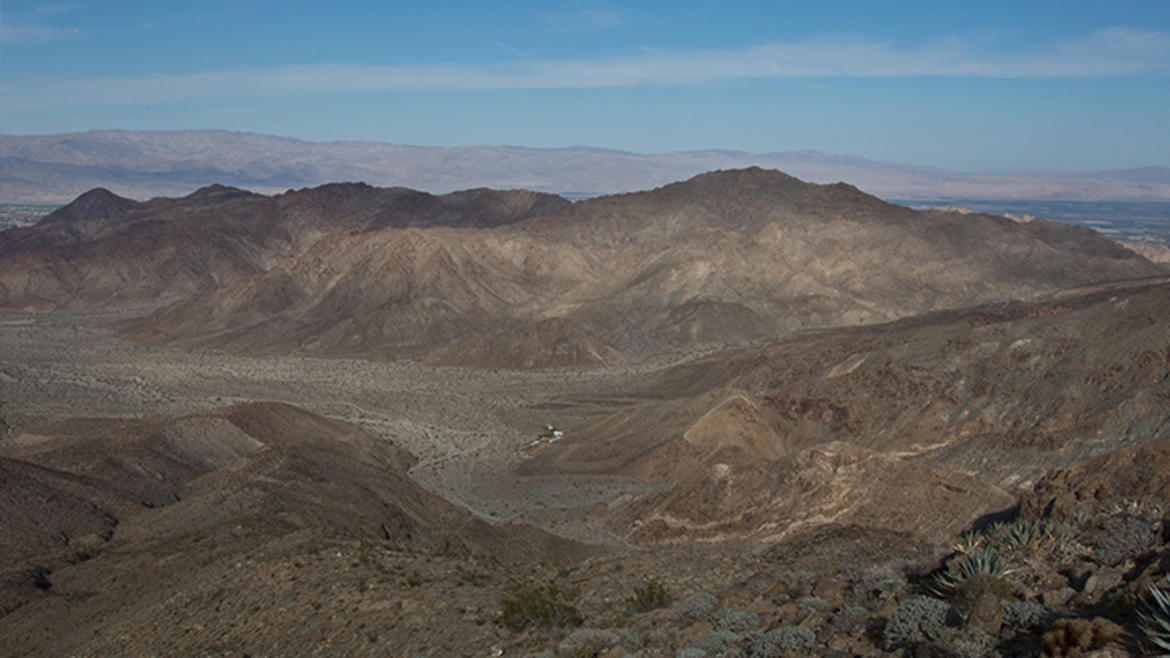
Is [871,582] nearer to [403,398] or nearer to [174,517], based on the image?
[174,517]

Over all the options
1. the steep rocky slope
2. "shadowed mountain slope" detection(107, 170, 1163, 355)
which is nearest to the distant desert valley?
the steep rocky slope

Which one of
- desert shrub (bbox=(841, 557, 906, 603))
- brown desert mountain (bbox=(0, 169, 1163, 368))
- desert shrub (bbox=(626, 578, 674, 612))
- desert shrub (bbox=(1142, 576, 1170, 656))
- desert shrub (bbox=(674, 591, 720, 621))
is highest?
desert shrub (bbox=(1142, 576, 1170, 656))

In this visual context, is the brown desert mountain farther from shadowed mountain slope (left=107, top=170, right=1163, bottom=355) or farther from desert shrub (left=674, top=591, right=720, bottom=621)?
desert shrub (left=674, top=591, right=720, bottom=621)

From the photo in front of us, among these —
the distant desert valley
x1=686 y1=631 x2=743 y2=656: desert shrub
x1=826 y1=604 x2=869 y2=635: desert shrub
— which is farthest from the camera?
the distant desert valley

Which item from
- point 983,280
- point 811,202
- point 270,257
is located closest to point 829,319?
point 983,280

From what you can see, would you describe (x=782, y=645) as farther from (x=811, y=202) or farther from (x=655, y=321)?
(x=811, y=202)

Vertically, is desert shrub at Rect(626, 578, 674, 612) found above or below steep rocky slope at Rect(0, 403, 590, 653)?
above

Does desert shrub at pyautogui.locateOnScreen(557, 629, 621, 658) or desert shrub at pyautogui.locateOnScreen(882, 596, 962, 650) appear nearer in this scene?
desert shrub at pyautogui.locateOnScreen(882, 596, 962, 650)

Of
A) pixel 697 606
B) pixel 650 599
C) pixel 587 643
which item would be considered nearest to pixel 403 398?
pixel 650 599
